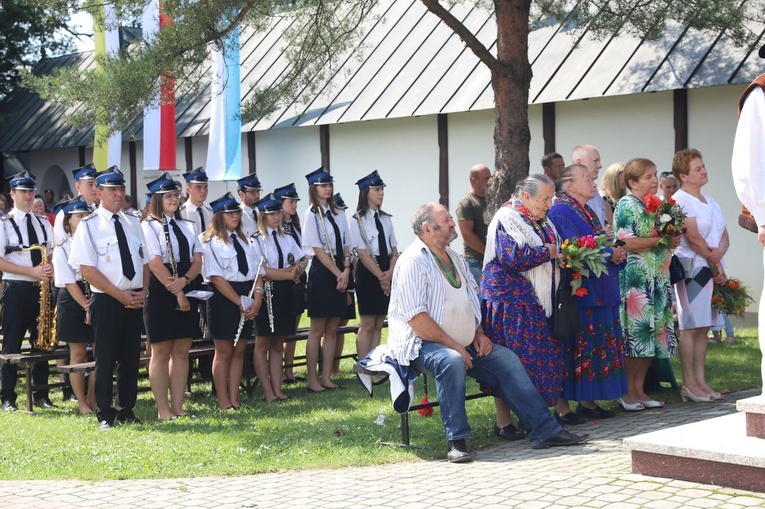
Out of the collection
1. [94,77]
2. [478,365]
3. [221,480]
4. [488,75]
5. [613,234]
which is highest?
[488,75]

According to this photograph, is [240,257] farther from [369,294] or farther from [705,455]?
[705,455]

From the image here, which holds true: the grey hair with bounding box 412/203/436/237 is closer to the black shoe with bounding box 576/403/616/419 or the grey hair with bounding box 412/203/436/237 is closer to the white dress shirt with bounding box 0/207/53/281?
the black shoe with bounding box 576/403/616/419

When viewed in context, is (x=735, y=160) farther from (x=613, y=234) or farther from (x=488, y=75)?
(x=488, y=75)

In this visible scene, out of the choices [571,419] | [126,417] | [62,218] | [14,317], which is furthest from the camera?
[14,317]

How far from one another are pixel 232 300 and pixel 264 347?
31.6 inches

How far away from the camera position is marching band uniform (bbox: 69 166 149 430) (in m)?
8.58

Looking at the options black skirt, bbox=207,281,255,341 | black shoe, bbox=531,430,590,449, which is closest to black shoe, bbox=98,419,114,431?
black skirt, bbox=207,281,255,341

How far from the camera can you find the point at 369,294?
10.6 meters

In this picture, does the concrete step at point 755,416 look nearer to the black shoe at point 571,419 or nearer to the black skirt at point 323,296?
the black shoe at point 571,419

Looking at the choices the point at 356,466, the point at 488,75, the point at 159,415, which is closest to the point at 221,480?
the point at 356,466

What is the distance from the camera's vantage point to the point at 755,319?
46.3 feet

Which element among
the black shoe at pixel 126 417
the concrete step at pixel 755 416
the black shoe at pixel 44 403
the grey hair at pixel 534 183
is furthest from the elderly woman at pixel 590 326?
the black shoe at pixel 44 403

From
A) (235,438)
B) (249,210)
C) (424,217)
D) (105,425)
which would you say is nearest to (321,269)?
(249,210)

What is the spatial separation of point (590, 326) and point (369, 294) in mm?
3093
